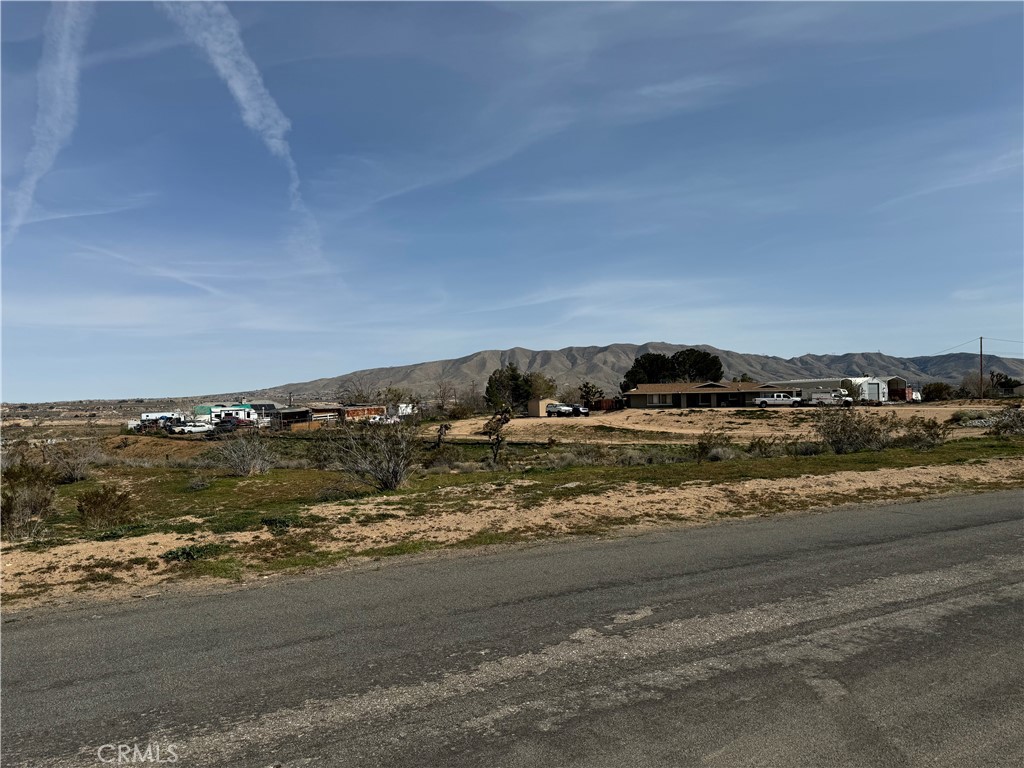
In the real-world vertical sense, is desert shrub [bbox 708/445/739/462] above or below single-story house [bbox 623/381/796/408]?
below

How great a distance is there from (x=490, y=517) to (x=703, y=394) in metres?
72.6

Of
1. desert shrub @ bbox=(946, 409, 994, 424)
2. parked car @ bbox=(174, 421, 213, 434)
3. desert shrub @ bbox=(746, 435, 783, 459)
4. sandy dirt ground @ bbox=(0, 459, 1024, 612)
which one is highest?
desert shrub @ bbox=(946, 409, 994, 424)

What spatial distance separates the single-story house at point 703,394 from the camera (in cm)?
7938

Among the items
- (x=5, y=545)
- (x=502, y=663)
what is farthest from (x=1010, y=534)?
(x=5, y=545)

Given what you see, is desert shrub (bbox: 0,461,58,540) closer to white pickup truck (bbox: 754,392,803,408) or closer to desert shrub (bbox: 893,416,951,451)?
desert shrub (bbox: 893,416,951,451)

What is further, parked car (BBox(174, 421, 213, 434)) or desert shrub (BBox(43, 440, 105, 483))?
parked car (BBox(174, 421, 213, 434))

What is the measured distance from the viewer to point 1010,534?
10016 millimetres

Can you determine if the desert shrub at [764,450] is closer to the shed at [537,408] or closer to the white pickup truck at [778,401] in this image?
the white pickup truck at [778,401]

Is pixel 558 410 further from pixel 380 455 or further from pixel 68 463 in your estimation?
pixel 380 455

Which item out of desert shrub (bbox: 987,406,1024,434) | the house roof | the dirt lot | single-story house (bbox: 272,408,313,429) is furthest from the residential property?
the dirt lot

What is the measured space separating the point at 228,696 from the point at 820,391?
80.6 metres

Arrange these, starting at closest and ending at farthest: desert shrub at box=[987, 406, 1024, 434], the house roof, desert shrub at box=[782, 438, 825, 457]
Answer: desert shrub at box=[782, 438, 825, 457]
desert shrub at box=[987, 406, 1024, 434]
the house roof

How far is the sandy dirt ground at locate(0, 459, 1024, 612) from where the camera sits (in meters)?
8.53

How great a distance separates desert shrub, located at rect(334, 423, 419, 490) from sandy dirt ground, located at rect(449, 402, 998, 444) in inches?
1175
